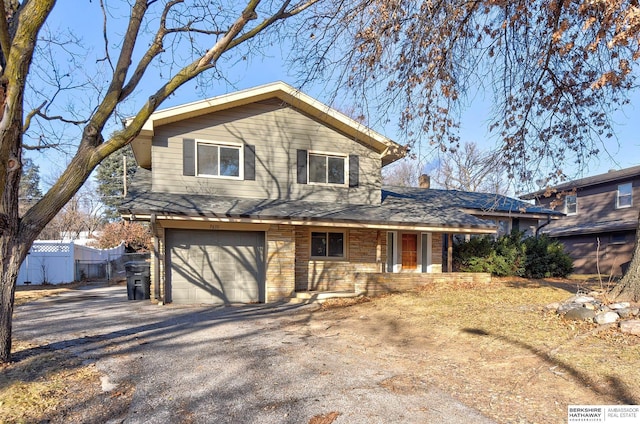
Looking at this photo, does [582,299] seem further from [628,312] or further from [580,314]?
[628,312]

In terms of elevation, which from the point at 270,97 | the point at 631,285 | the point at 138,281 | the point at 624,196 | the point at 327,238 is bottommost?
the point at 138,281

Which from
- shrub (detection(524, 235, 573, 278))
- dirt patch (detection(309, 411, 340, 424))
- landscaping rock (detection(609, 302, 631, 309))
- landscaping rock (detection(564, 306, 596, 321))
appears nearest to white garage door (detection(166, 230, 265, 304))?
landscaping rock (detection(564, 306, 596, 321))

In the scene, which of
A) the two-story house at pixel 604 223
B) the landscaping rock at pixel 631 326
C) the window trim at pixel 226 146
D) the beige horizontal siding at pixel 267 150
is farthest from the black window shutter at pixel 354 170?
the two-story house at pixel 604 223

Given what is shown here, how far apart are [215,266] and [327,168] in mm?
4655

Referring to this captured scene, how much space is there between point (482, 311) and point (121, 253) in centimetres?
2375

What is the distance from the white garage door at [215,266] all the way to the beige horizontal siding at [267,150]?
134 centimetres

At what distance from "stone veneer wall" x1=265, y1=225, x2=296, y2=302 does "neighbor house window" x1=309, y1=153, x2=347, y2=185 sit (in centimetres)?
207

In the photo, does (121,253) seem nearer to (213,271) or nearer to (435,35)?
(213,271)

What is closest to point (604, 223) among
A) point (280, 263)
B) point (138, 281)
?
point (280, 263)

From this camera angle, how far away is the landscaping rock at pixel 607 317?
576cm

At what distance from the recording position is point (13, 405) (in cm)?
362

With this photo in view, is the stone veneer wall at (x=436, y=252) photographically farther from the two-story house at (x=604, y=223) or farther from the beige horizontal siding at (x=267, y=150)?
the two-story house at (x=604, y=223)

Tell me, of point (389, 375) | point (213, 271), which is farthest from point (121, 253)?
point (389, 375)

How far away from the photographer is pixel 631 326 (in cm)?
538
